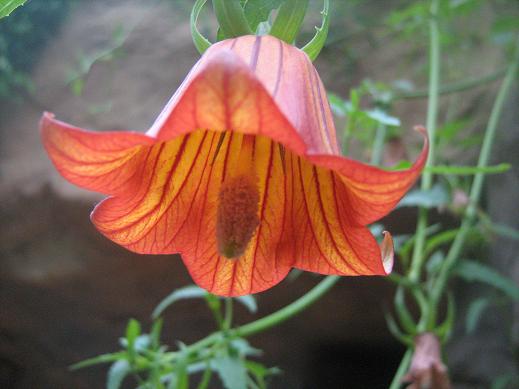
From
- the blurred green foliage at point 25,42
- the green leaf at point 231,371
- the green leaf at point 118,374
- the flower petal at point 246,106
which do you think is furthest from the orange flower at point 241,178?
the blurred green foliage at point 25,42

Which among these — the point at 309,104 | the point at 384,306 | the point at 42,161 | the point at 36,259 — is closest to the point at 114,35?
the point at 42,161

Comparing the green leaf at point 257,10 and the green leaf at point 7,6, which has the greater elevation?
the green leaf at point 7,6

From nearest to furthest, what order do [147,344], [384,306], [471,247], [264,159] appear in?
[264,159]
[147,344]
[471,247]
[384,306]

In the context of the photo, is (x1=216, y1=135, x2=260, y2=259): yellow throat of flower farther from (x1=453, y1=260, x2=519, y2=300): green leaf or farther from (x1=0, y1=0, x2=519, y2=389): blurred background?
(x1=0, y1=0, x2=519, y2=389): blurred background

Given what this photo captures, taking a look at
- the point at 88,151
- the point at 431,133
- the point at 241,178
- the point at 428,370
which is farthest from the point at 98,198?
the point at 88,151

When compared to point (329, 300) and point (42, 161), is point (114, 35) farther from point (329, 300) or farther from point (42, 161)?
point (329, 300)

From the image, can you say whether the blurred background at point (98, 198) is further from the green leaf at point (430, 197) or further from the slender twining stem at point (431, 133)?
the green leaf at point (430, 197)

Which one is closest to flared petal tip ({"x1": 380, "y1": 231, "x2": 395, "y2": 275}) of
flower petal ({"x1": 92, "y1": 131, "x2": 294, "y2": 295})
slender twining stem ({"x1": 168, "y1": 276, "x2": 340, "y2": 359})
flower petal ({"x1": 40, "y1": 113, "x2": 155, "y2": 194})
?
flower petal ({"x1": 92, "y1": 131, "x2": 294, "y2": 295})
